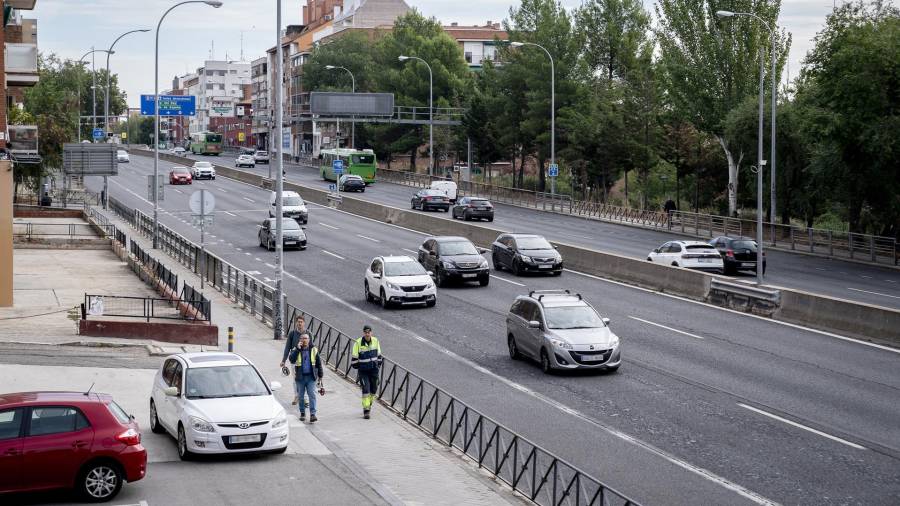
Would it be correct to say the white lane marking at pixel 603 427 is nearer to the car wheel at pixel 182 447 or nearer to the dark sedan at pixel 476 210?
the car wheel at pixel 182 447

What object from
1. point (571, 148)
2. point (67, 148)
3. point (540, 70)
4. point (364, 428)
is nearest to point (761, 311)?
point (364, 428)

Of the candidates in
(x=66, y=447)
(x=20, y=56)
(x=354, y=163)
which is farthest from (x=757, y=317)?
(x=354, y=163)

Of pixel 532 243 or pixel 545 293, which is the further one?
pixel 532 243

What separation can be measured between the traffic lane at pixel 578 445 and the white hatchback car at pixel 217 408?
4.35 metres

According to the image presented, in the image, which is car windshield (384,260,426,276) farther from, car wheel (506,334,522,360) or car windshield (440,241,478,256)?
car wheel (506,334,522,360)

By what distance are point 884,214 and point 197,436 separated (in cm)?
4381

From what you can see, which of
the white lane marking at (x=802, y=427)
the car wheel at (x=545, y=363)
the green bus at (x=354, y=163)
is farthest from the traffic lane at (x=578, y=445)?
the green bus at (x=354, y=163)

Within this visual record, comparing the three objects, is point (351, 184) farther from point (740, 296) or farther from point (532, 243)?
point (740, 296)

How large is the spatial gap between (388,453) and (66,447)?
518 cm

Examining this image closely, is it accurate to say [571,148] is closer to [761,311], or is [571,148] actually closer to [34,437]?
[761,311]

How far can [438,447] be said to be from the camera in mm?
17672

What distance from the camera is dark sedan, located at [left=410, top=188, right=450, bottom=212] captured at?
71.2 meters

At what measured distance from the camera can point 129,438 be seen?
1392 centimetres

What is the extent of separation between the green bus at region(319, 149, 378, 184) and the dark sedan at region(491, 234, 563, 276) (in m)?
55.7
